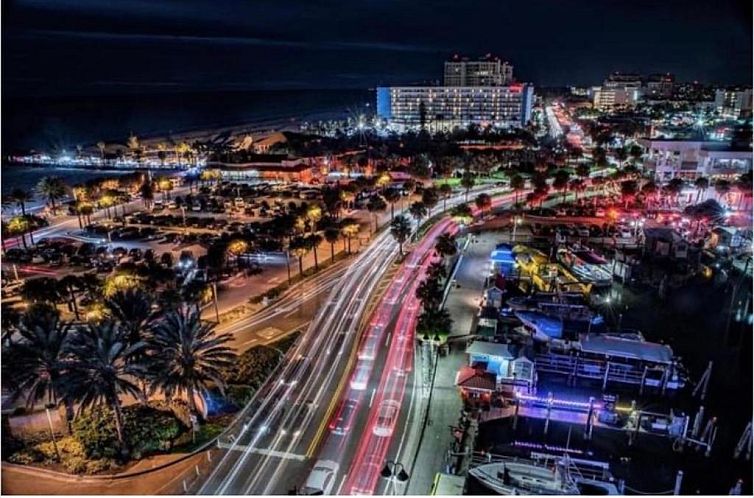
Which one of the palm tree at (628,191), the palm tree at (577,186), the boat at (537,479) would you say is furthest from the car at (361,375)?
the palm tree at (577,186)

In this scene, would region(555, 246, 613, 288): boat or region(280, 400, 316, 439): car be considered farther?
region(555, 246, 613, 288): boat

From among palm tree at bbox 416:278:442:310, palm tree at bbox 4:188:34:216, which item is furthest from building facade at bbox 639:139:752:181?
palm tree at bbox 4:188:34:216

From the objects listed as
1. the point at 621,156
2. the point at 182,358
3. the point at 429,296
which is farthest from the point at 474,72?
the point at 182,358

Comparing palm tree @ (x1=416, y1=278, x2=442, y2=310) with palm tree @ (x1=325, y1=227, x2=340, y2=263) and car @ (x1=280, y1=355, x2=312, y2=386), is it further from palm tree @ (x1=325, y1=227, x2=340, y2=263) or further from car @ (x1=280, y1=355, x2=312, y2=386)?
palm tree @ (x1=325, y1=227, x2=340, y2=263)

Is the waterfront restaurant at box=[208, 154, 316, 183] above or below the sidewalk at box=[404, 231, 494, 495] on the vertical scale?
above

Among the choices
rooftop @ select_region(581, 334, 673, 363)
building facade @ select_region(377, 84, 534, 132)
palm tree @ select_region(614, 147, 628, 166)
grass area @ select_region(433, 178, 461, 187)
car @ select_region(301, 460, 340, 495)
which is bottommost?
car @ select_region(301, 460, 340, 495)

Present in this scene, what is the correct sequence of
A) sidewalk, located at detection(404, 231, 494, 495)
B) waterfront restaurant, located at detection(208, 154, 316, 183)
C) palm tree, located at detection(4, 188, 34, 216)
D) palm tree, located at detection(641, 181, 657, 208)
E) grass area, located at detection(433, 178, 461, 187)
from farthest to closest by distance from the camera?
waterfront restaurant, located at detection(208, 154, 316, 183), grass area, located at detection(433, 178, 461, 187), palm tree, located at detection(4, 188, 34, 216), palm tree, located at detection(641, 181, 657, 208), sidewalk, located at detection(404, 231, 494, 495)
